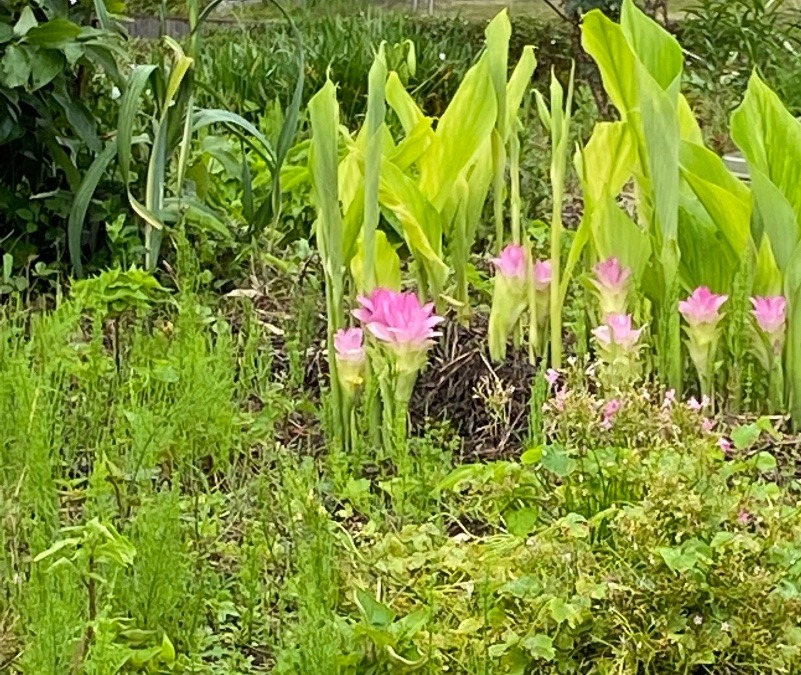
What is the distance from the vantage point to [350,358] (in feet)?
8.27

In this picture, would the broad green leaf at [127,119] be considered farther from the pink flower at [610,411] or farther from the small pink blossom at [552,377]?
the pink flower at [610,411]

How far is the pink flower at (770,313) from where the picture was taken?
2562 millimetres

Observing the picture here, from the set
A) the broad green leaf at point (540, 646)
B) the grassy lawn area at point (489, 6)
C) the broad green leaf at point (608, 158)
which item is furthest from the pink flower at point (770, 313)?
the grassy lawn area at point (489, 6)

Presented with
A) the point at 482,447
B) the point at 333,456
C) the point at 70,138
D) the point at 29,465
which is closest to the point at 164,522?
the point at 29,465

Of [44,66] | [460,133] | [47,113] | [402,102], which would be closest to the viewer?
[460,133]

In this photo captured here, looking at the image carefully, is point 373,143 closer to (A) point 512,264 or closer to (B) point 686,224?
(A) point 512,264

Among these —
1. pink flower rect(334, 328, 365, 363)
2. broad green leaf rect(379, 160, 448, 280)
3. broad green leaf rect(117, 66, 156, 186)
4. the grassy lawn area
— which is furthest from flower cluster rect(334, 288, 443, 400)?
the grassy lawn area

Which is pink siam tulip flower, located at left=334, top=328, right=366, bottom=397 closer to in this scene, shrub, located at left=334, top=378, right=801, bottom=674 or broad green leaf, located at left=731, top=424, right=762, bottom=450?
shrub, located at left=334, top=378, right=801, bottom=674

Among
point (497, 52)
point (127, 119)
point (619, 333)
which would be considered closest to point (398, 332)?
point (619, 333)

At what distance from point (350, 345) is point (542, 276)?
433 mm

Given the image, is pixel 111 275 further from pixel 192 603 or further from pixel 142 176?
pixel 192 603

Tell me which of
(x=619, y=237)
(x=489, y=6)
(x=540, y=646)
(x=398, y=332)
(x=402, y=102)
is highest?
(x=489, y=6)

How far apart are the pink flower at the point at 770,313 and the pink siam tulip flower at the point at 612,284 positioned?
0.23 metres

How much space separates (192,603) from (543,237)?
81.0 inches
